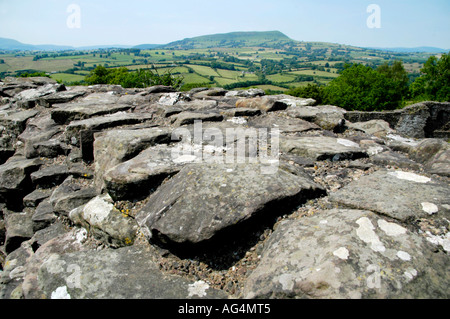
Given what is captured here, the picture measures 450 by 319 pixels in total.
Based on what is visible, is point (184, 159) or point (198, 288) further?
point (184, 159)

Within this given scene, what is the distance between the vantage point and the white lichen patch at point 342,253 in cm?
178

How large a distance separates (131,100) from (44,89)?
3.03 m

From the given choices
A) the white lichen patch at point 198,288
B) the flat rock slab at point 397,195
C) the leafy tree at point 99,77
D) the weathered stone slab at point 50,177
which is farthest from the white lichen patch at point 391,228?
the leafy tree at point 99,77

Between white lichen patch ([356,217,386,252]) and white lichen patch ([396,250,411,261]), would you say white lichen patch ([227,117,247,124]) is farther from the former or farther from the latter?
white lichen patch ([396,250,411,261])

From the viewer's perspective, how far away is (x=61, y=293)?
2078 mm

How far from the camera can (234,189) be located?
257 cm

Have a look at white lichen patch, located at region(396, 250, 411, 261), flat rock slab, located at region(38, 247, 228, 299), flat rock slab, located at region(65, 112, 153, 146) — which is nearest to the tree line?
flat rock slab, located at region(65, 112, 153, 146)

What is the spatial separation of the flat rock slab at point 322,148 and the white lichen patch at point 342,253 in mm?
1843

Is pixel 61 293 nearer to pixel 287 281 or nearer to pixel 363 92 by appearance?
pixel 287 281

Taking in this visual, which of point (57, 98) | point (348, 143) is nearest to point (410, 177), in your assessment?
point (348, 143)

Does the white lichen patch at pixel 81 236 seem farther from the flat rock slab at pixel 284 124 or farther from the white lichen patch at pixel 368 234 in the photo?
the flat rock slab at pixel 284 124

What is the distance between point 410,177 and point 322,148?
1.09m

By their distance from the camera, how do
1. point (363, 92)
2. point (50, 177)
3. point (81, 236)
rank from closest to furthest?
point (81, 236)
point (50, 177)
point (363, 92)
